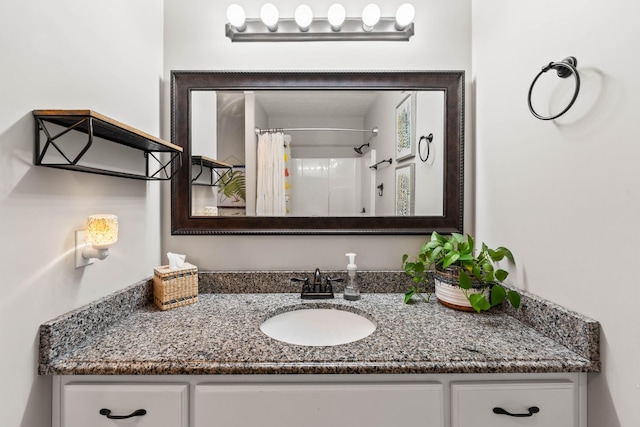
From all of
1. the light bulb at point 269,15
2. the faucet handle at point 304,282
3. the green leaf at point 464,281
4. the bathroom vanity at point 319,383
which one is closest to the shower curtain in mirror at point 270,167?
the faucet handle at point 304,282

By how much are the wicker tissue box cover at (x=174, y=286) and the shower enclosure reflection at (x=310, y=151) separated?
0.29m

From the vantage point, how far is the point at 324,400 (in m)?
0.79

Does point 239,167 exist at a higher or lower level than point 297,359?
higher

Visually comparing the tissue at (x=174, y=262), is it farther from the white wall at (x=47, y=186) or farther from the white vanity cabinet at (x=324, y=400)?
the white vanity cabinet at (x=324, y=400)

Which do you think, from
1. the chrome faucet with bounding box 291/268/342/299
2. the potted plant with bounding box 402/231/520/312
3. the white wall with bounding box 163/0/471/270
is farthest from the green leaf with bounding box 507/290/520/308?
the chrome faucet with bounding box 291/268/342/299

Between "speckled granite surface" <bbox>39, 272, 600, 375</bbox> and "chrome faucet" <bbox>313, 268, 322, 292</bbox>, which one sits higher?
"chrome faucet" <bbox>313, 268, 322, 292</bbox>

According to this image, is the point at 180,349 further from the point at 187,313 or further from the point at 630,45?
the point at 630,45

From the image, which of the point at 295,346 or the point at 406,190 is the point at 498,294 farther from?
the point at 295,346

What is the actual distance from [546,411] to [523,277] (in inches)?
16.7

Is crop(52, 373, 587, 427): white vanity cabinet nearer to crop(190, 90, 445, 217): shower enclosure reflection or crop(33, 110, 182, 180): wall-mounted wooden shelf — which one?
crop(33, 110, 182, 180): wall-mounted wooden shelf

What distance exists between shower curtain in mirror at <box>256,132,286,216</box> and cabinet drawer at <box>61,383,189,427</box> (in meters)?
0.80

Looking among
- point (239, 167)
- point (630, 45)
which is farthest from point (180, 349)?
point (630, 45)

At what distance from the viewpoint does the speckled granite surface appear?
2.54 feet

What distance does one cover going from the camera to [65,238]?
0.85m
